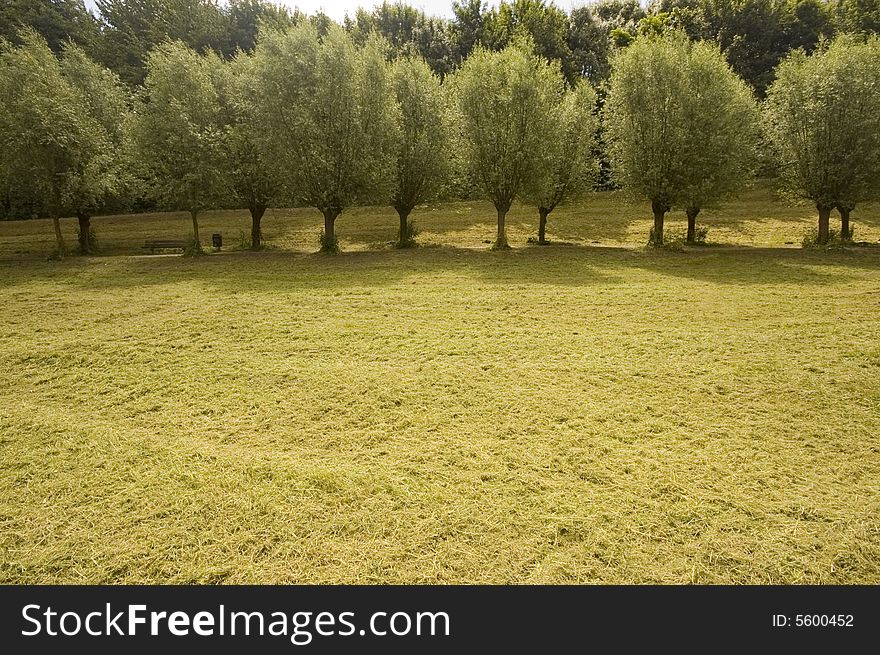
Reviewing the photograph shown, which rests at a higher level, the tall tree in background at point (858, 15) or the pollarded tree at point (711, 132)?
the tall tree in background at point (858, 15)

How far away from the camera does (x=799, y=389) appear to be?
9.42 m

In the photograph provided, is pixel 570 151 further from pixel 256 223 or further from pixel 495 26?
pixel 495 26

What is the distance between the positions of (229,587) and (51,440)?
5.91m

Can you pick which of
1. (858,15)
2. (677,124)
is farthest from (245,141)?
(858,15)

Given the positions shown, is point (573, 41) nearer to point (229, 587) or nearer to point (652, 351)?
point (652, 351)

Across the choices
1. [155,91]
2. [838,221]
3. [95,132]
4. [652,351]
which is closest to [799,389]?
[652,351]

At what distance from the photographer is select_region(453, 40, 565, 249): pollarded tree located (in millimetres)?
29047

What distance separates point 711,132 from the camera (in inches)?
1114

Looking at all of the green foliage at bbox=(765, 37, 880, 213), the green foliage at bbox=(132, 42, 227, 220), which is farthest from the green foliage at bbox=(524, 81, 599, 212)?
the green foliage at bbox=(132, 42, 227, 220)

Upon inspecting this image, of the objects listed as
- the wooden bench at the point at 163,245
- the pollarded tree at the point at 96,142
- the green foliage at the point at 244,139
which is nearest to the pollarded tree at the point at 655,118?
the green foliage at the point at 244,139

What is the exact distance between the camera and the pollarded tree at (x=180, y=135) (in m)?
28.0

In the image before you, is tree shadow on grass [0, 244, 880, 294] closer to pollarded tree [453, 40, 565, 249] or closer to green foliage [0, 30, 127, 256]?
green foliage [0, 30, 127, 256]

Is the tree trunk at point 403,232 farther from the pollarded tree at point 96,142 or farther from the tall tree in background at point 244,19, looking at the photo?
the tall tree in background at point 244,19

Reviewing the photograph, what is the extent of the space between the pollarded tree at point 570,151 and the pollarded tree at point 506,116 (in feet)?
3.65
